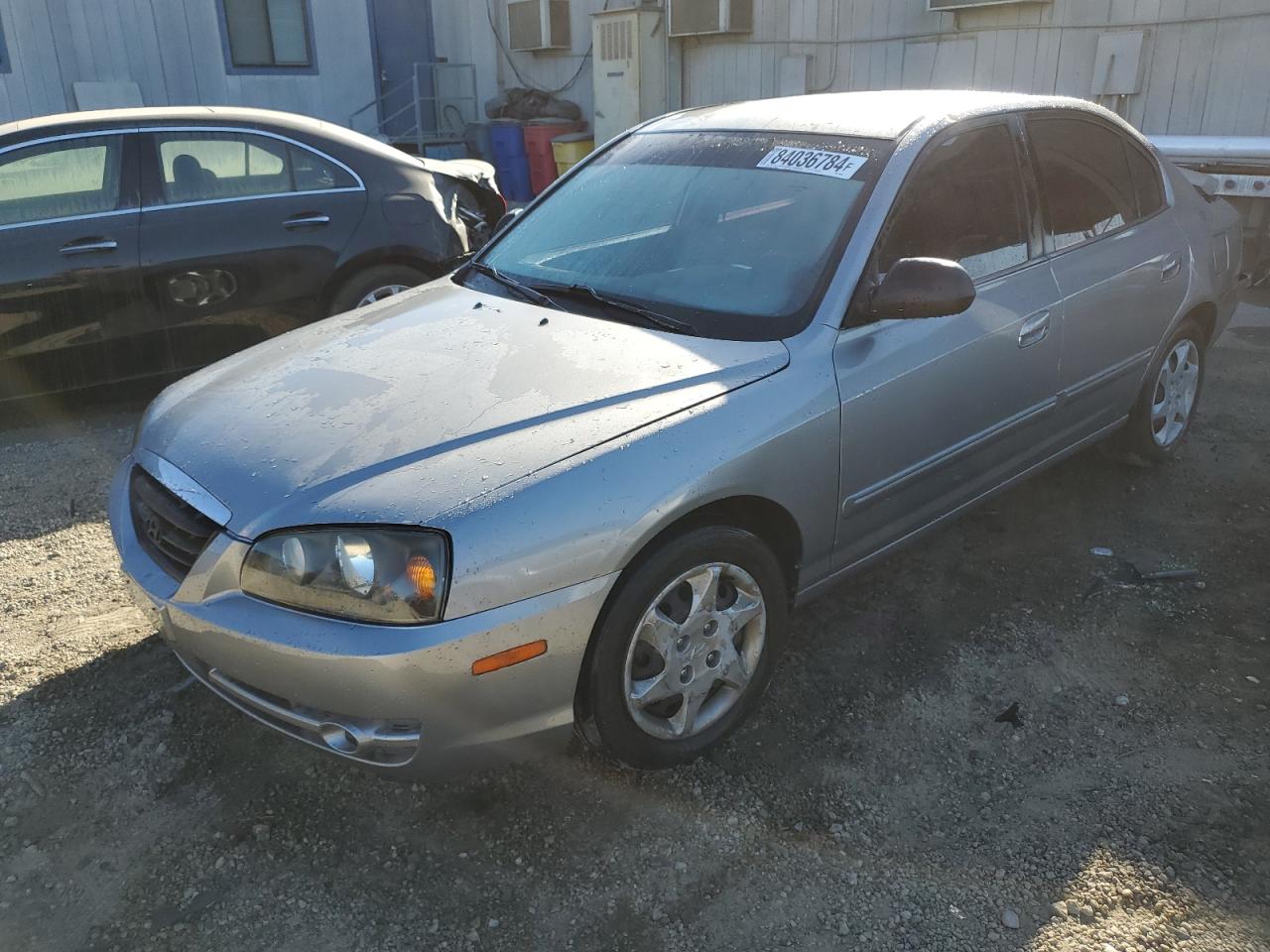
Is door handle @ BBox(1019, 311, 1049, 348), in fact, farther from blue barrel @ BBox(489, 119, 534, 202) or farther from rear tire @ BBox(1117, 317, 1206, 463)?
blue barrel @ BBox(489, 119, 534, 202)

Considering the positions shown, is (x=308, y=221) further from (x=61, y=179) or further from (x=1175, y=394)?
(x=1175, y=394)

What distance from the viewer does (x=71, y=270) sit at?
5.03 metres

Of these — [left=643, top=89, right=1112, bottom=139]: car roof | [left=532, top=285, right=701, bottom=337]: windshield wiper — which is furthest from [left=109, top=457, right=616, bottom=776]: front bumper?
[left=643, top=89, right=1112, bottom=139]: car roof

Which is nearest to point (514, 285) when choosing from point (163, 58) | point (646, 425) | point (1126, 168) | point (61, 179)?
point (646, 425)

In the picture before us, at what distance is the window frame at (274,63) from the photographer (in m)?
12.3

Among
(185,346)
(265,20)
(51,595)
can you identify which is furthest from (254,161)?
(265,20)

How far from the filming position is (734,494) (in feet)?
8.36

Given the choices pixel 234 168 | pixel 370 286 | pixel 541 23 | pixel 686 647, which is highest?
pixel 541 23

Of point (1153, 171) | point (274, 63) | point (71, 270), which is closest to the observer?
point (1153, 171)

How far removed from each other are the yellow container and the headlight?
10851 mm

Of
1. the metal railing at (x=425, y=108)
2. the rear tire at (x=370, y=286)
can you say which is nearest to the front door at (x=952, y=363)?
the rear tire at (x=370, y=286)

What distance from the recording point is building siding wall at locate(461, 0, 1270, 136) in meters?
7.90

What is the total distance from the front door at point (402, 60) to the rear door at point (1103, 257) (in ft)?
36.7

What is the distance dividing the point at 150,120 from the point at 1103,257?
467cm
